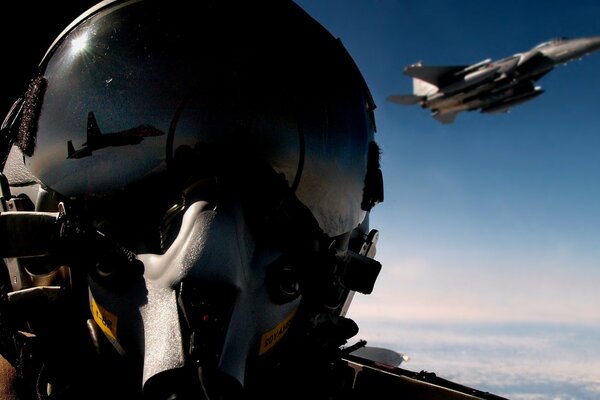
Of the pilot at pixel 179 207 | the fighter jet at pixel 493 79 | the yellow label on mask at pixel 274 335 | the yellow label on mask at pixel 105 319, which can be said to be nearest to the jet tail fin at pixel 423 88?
the fighter jet at pixel 493 79

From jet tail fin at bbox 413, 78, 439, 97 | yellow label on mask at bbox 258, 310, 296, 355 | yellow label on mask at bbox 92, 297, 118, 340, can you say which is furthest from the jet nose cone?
yellow label on mask at bbox 92, 297, 118, 340

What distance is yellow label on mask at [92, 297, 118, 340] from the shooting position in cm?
107

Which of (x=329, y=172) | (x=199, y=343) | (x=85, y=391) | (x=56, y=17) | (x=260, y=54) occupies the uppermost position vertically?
(x=56, y=17)

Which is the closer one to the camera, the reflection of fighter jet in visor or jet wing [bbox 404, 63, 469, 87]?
the reflection of fighter jet in visor

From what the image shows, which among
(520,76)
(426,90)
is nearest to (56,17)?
(520,76)

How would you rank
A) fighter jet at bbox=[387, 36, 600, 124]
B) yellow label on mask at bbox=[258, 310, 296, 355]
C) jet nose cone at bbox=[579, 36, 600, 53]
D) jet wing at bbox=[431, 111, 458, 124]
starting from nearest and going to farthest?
yellow label on mask at bbox=[258, 310, 296, 355], jet nose cone at bbox=[579, 36, 600, 53], fighter jet at bbox=[387, 36, 600, 124], jet wing at bbox=[431, 111, 458, 124]

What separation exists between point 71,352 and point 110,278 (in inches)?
11.5

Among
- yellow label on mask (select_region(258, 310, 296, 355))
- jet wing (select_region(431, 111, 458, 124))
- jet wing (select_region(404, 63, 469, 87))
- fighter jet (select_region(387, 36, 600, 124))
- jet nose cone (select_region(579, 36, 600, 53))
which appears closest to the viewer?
yellow label on mask (select_region(258, 310, 296, 355))

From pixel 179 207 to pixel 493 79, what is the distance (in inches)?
1198

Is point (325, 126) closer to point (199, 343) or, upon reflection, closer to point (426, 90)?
point (199, 343)

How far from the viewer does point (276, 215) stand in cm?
120

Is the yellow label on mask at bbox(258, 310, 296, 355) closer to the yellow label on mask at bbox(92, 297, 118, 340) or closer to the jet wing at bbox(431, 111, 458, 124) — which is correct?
the yellow label on mask at bbox(92, 297, 118, 340)

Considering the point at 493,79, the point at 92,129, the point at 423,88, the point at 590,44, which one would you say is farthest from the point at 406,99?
the point at 92,129

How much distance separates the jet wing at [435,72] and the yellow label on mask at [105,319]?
102 feet
